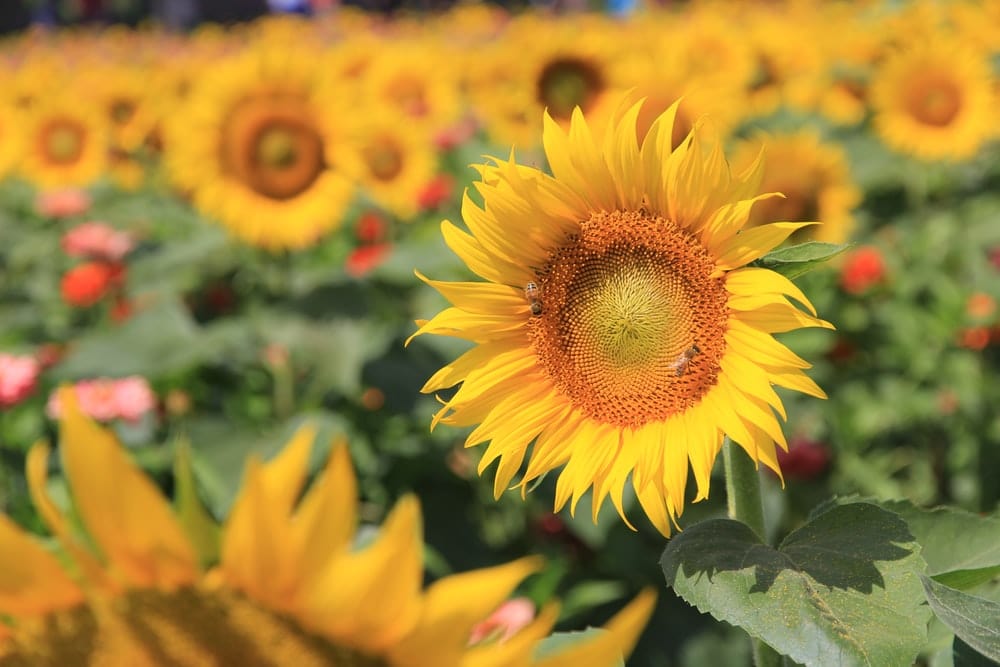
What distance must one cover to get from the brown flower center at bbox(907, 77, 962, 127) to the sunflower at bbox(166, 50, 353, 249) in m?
2.11

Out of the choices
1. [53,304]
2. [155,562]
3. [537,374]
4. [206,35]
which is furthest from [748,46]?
[206,35]

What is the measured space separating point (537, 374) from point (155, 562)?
53 cm

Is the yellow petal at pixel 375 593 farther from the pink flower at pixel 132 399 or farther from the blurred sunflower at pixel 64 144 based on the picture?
the blurred sunflower at pixel 64 144

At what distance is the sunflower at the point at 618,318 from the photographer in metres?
0.96

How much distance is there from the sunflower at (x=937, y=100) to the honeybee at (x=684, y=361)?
3.06 m

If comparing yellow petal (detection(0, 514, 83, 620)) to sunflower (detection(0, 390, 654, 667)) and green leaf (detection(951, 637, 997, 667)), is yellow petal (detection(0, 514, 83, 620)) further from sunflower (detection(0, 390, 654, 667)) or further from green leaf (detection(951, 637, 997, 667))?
green leaf (detection(951, 637, 997, 667))

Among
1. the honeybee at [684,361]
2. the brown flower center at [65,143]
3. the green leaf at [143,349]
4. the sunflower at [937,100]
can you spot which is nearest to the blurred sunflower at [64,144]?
the brown flower center at [65,143]

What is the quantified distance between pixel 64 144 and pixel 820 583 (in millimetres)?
4059

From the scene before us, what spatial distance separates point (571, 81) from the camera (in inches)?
141

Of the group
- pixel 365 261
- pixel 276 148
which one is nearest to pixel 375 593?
Answer: pixel 365 261

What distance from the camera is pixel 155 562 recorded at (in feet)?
1.99

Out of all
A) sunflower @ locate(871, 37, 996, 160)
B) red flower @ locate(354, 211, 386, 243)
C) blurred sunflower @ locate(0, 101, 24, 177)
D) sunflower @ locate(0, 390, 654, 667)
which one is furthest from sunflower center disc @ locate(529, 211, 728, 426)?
blurred sunflower @ locate(0, 101, 24, 177)

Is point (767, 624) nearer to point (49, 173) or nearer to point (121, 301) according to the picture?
point (121, 301)

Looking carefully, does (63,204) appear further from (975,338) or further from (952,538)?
(952,538)
